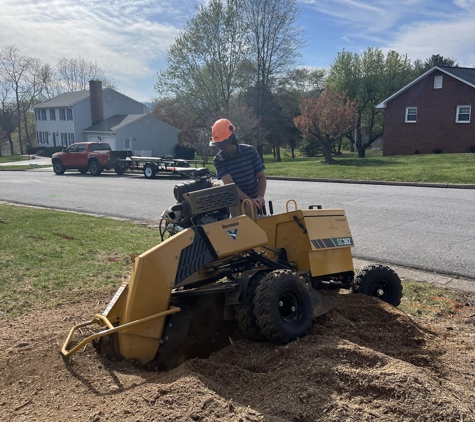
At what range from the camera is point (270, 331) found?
3588 millimetres

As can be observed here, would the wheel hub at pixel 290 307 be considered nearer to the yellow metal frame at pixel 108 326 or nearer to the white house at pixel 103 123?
the yellow metal frame at pixel 108 326

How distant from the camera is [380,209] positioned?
11617 mm

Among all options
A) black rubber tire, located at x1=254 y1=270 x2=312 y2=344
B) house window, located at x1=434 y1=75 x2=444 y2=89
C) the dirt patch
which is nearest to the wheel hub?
black rubber tire, located at x1=254 y1=270 x2=312 y2=344

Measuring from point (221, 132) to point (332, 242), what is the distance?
62.0 inches

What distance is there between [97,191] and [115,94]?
38.2 metres

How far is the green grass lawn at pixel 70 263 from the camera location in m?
5.45

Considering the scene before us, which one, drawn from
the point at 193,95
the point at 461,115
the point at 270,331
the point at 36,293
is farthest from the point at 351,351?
the point at 193,95

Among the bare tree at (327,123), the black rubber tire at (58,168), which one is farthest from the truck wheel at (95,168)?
the bare tree at (327,123)

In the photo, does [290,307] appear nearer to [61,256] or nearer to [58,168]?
[61,256]

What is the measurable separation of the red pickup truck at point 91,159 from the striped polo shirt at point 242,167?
2352 cm

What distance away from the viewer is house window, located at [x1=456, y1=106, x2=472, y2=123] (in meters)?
31.9

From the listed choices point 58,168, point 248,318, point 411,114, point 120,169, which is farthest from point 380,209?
point 411,114

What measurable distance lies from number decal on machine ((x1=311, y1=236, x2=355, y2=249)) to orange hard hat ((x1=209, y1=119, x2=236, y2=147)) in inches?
54.9

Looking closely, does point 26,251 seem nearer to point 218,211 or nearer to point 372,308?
point 218,211
